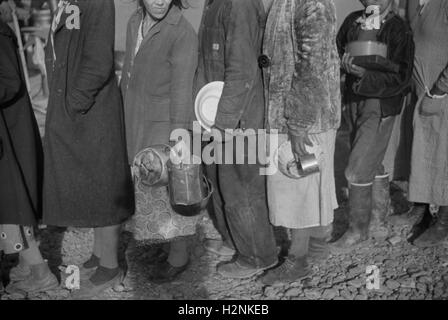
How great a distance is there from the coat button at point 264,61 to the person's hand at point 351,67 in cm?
78

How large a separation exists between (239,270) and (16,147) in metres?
1.66

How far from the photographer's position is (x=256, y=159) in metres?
3.32

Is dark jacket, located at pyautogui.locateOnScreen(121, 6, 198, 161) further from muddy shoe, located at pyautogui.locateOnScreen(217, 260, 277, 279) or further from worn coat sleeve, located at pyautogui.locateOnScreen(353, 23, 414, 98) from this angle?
worn coat sleeve, located at pyautogui.locateOnScreen(353, 23, 414, 98)

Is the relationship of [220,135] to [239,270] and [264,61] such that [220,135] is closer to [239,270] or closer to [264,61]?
[264,61]

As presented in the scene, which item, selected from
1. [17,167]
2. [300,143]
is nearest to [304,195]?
[300,143]

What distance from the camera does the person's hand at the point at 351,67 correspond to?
358cm

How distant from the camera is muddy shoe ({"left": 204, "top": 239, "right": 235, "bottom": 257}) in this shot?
393 cm

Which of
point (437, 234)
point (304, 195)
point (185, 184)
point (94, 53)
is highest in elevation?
point (94, 53)

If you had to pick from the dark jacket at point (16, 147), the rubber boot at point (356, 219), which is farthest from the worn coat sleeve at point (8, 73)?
the rubber boot at point (356, 219)

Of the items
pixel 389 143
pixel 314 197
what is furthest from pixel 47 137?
pixel 389 143

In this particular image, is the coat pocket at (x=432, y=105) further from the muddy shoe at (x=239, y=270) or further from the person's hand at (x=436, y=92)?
the muddy shoe at (x=239, y=270)

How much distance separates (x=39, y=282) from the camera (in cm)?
344

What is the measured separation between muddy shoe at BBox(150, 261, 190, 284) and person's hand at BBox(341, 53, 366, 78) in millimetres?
1773
